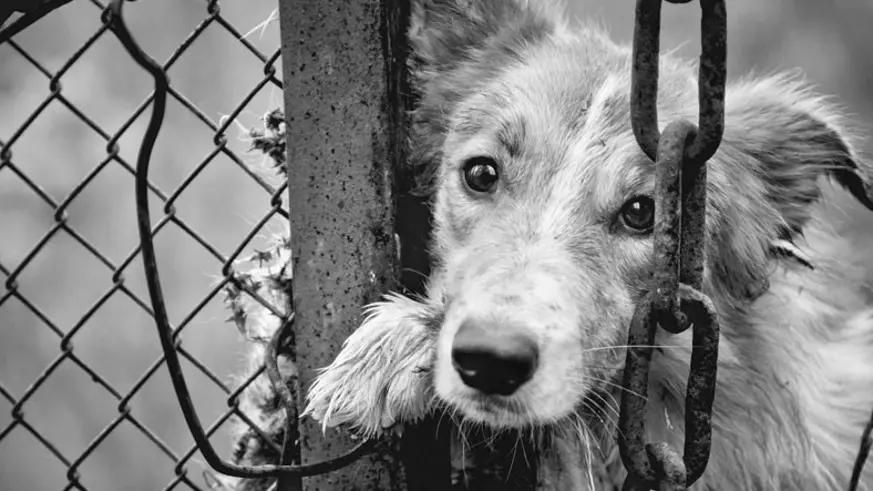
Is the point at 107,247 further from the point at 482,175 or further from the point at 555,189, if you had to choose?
the point at 555,189

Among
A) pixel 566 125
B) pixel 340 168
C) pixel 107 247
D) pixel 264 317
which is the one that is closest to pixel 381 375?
pixel 340 168

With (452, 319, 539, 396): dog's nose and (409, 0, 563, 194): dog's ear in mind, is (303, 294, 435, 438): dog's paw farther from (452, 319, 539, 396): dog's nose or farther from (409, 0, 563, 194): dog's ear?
(409, 0, 563, 194): dog's ear

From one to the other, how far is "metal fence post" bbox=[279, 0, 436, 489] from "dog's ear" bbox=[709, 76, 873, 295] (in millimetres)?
1125

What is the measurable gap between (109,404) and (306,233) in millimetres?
4866

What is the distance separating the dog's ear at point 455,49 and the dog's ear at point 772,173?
69 cm

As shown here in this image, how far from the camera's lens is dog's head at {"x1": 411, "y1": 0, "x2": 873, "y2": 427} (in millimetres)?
1816

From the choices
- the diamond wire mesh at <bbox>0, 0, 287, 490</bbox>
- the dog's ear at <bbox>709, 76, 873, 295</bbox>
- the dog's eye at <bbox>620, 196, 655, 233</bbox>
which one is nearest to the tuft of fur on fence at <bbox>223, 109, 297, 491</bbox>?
the dog's eye at <bbox>620, 196, 655, 233</bbox>

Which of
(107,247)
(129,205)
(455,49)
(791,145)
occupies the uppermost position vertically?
(791,145)

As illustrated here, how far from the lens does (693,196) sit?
1.25m

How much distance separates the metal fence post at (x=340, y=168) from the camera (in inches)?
69.1

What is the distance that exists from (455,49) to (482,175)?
51 cm

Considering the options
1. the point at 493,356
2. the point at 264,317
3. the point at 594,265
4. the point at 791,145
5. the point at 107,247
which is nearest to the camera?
the point at 493,356

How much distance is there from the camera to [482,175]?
2.39 meters

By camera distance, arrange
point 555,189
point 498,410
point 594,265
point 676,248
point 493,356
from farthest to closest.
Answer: point 555,189, point 594,265, point 498,410, point 493,356, point 676,248
